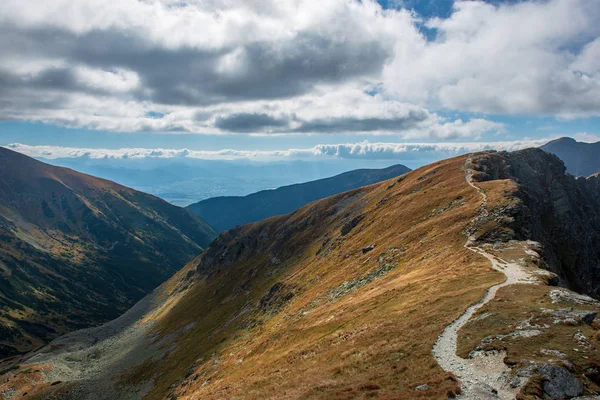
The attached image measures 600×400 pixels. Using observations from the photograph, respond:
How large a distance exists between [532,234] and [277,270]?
3598 inches

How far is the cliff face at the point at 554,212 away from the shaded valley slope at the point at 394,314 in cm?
Result: 79

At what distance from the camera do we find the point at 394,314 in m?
42.2

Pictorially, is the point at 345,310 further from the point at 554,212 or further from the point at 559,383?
the point at 554,212

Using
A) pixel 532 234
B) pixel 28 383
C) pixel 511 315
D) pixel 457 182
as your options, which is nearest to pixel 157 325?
pixel 28 383

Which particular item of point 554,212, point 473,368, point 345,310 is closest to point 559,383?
point 473,368

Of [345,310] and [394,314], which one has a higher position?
[394,314]

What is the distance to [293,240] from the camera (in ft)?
535

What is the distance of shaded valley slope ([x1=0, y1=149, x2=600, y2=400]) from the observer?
27312 millimetres

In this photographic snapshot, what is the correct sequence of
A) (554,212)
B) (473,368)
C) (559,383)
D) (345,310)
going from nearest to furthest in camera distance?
(559,383) → (473,368) → (345,310) → (554,212)

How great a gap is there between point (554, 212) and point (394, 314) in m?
105

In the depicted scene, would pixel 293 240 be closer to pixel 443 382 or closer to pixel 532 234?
pixel 532 234

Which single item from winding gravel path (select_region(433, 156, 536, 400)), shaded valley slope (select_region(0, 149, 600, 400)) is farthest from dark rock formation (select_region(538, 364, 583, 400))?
winding gravel path (select_region(433, 156, 536, 400))

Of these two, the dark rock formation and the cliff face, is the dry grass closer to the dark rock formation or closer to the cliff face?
the dark rock formation

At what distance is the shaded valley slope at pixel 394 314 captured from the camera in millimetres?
27312
